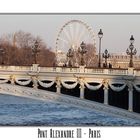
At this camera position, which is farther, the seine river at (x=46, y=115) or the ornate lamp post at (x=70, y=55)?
the ornate lamp post at (x=70, y=55)

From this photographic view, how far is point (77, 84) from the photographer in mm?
20891

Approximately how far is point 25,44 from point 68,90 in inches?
81.7

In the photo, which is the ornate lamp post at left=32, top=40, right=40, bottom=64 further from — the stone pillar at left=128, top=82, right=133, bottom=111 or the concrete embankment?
the stone pillar at left=128, top=82, right=133, bottom=111

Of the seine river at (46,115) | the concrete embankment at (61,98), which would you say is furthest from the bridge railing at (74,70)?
the seine river at (46,115)

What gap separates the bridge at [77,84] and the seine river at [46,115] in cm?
33

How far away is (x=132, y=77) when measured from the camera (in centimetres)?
2020

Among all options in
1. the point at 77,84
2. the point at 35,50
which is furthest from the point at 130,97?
the point at 35,50

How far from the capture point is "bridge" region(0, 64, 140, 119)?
20453 millimetres

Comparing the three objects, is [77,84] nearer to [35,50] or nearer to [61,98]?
[61,98]

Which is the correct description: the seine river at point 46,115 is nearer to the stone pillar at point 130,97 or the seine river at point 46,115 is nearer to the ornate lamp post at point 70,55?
the stone pillar at point 130,97

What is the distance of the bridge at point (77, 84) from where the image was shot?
20.5 meters

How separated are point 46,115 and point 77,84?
1.13 metres

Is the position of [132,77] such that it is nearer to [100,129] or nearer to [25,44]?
[100,129]

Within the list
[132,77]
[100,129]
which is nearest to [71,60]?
[132,77]
